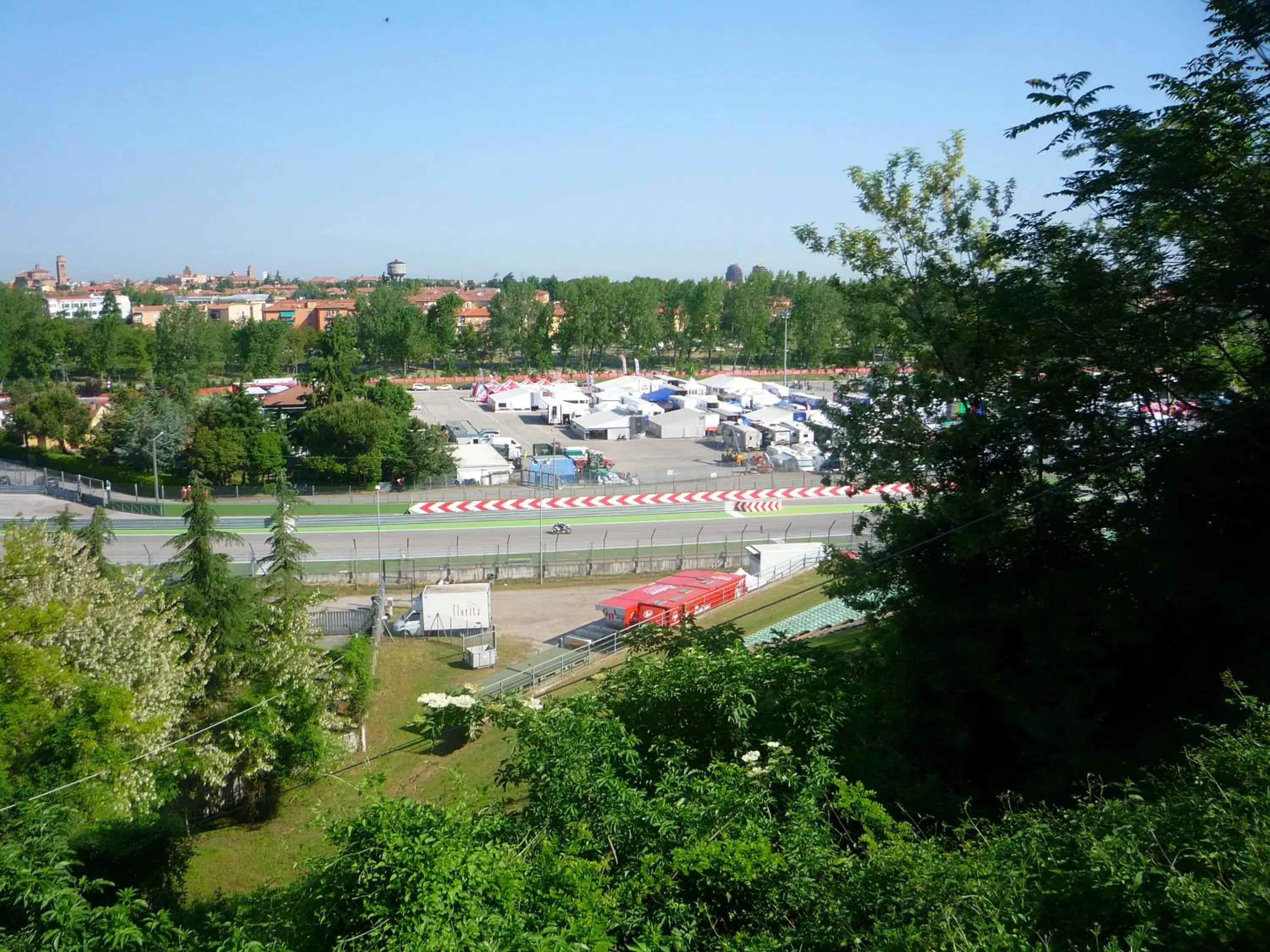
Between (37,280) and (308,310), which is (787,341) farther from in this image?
(37,280)

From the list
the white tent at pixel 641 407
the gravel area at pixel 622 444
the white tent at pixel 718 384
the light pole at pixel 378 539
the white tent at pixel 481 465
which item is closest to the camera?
the light pole at pixel 378 539

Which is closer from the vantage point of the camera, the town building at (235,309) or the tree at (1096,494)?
the tree at (1096,494)

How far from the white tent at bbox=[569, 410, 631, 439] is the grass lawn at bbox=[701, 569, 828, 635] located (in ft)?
61.6

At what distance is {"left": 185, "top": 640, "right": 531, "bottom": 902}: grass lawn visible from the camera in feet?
29.5

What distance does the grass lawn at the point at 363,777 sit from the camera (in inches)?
353

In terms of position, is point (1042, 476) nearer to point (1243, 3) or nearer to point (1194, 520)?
point (1194, 520)

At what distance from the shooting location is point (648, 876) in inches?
166

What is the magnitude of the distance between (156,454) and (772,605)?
2125 cm

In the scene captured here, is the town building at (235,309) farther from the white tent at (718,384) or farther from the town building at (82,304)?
the white tent at (718,384)

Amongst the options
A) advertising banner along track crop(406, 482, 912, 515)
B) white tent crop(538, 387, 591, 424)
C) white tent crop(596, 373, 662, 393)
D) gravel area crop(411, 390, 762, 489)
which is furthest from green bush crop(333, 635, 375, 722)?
white tent crop(596, 373, 662, 393)

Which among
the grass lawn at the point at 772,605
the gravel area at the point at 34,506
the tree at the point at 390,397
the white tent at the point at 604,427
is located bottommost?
the gravel area at the point at 34,506

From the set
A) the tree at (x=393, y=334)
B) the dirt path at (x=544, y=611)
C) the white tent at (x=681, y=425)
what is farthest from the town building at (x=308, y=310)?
the dirt path at (x=544, y=611)

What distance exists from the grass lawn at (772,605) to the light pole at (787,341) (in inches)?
1297

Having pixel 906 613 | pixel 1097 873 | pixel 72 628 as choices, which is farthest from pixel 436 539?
pixel 1097 873
